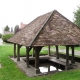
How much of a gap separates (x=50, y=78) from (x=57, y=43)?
2539 millimetres

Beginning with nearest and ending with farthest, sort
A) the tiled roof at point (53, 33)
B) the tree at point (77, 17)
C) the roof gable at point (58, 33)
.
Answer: the tiled roof at point (53, 33) → the roof gable at point (58, 33) → the tree at point (77, 17)

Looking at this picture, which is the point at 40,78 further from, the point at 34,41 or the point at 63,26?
the point at 63,26

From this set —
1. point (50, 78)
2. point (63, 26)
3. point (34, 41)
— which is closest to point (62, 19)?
point (63, 26)

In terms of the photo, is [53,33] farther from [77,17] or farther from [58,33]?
[77,17]

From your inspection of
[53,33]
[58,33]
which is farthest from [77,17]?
[53,33]

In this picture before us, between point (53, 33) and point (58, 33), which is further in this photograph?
point (58, 33)

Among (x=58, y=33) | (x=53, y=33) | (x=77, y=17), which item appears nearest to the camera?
(x=53, y=33)

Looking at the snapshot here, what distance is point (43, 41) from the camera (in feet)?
33.8

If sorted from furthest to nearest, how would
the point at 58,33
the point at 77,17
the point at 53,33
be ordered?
the point at 77,17, the point at 58,33, the point at 53,33

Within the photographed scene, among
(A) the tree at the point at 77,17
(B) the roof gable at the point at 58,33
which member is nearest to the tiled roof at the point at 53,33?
(B) the roof gable at the point at 58,33

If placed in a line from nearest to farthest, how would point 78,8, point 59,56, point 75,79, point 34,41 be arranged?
point 75,79
point 34,41
point 59,56
point 78,8

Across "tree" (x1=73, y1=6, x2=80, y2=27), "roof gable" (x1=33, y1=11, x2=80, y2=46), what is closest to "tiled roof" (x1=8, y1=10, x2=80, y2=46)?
"roof gable" (x1=33, y1=11, x2=80, y2=46)

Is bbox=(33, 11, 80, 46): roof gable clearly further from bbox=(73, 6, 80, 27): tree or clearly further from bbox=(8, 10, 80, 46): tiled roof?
bbox=(73, 6, 80, 27): tree

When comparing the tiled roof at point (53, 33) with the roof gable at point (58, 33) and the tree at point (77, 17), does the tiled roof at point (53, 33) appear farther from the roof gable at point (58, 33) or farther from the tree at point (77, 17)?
the tree at point (77, 17)
